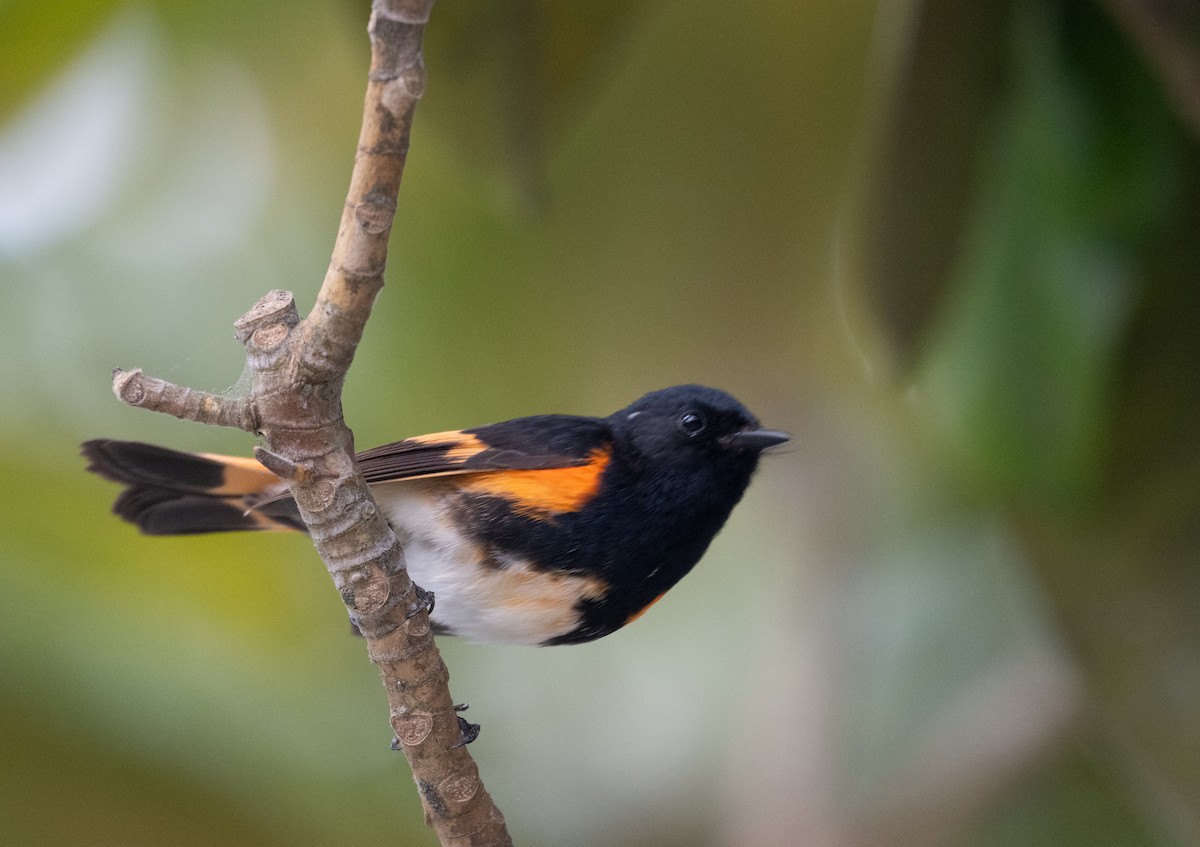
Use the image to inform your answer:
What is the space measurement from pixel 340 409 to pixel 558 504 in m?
0.52

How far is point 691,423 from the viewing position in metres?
1.91

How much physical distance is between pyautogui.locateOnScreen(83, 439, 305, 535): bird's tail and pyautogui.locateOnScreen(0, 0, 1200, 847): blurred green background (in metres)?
0.83

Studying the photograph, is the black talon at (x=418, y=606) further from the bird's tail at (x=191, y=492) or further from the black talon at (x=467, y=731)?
the bird's tail at (x=191, y=492)

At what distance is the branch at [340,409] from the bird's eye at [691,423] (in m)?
0.57

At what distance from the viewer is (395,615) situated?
55.1 inches

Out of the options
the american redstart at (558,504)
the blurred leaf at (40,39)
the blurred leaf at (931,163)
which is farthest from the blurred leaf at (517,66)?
the blurred leaf at (40,39)

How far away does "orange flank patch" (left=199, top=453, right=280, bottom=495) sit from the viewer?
2027 mm

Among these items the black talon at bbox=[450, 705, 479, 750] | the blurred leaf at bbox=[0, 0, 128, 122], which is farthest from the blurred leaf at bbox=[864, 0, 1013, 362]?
the blurred leaf at bbox=[0, 0, 128, 122]

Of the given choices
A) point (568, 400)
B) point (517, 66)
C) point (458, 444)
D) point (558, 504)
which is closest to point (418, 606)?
point (558, 504)

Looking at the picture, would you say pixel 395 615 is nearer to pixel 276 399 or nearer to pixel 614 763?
pixel 276 399

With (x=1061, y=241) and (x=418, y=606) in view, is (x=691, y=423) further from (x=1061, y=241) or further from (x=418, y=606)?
(x=1061, y=241)

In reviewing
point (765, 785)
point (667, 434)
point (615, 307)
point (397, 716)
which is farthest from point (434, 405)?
point (397, 716)

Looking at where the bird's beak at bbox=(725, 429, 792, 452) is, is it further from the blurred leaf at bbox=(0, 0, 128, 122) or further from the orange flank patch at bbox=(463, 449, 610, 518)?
the blurred leaf at bbox=(0, 0, 128, 122)

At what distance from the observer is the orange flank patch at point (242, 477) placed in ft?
6.65
